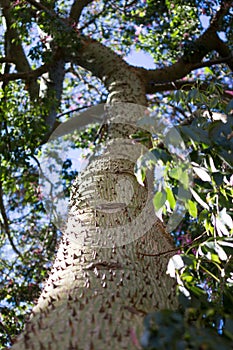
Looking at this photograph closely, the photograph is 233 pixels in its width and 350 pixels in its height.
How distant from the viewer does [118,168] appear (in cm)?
231

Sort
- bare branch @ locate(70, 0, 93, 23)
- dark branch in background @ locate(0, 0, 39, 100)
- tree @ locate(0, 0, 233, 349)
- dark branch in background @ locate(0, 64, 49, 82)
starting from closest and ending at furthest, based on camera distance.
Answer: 1. tree @ locate(0, 0, 233, 349)
2. dark branch in background @ locate(0, 64, 49, 82)
3. dark branch in background @ locate(0, 0, 39, 100)
4. bare branch @ locate(70, 0, 93, 23)

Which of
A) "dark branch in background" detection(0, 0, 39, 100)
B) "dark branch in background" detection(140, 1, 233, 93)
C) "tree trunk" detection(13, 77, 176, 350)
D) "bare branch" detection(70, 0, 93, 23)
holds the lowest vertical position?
"tree trunk" detection(13, 77, 176, 350)

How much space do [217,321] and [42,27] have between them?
3.25 meters

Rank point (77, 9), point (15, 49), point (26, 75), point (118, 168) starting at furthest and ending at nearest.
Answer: point (15, 49), point (77, 9), point (26, 75), point (118, 168)

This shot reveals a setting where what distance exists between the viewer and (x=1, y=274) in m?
4.59

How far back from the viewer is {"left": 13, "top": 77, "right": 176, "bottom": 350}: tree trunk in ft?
3.51

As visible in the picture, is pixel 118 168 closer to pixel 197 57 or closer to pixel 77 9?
pixel 197 57

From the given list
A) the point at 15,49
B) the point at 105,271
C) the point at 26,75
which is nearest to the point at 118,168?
the point at 105,271

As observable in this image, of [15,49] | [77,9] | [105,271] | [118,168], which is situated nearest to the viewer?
[105,271]

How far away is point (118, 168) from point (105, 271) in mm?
934

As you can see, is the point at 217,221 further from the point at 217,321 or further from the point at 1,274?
the point at 1,274

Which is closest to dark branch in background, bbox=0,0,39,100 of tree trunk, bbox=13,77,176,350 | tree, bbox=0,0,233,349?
tree, bbox=0,0,233,349

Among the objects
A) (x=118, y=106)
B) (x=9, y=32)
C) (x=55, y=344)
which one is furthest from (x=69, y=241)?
(x=9, y=32)

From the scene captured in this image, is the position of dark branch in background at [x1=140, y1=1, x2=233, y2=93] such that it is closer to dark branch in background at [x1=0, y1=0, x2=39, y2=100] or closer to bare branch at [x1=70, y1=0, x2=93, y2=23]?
bare branch at [x1=70, y1=0, x2=93, y2=23]
